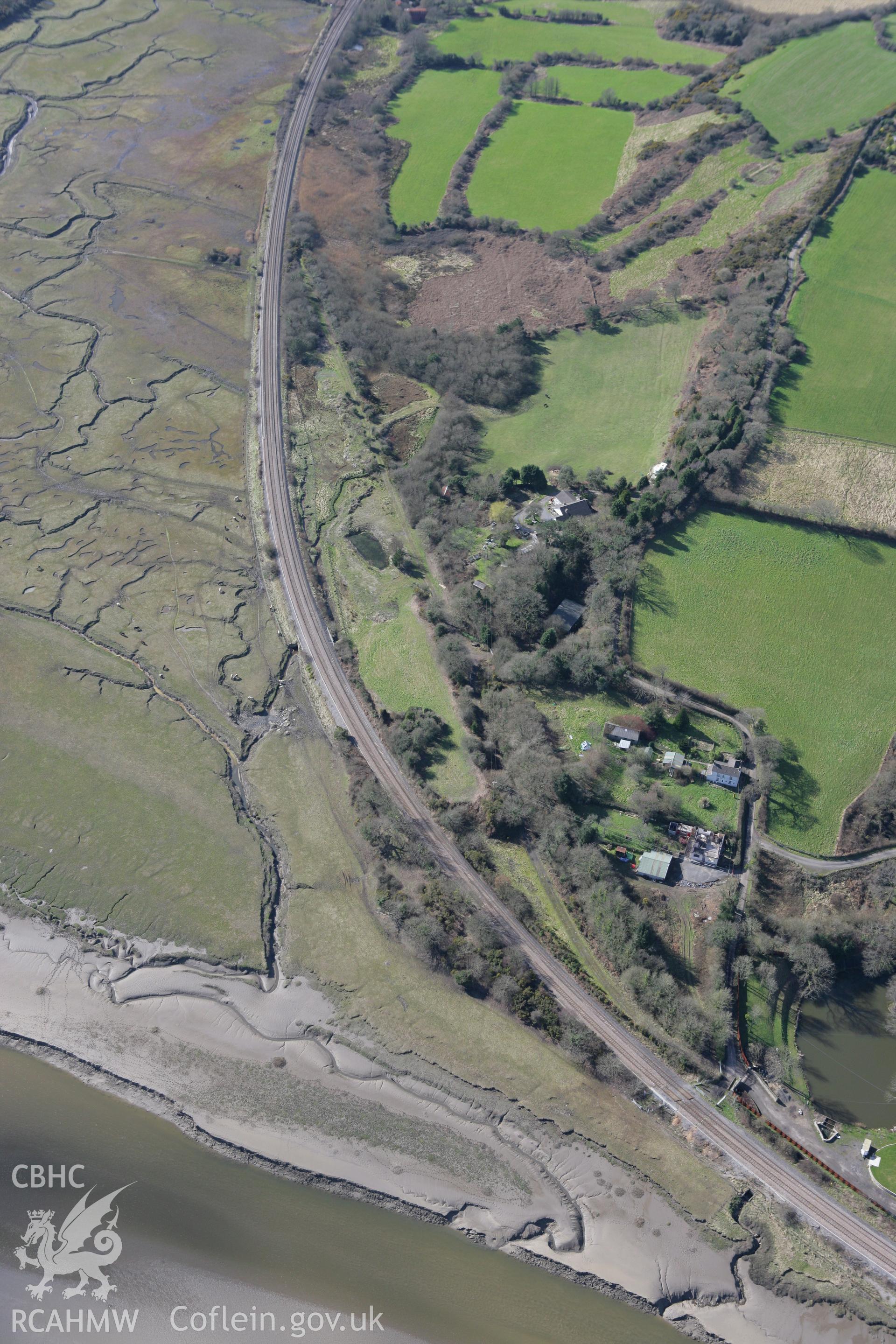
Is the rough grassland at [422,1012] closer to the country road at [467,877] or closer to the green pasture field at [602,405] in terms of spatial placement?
the country road at [467,877]

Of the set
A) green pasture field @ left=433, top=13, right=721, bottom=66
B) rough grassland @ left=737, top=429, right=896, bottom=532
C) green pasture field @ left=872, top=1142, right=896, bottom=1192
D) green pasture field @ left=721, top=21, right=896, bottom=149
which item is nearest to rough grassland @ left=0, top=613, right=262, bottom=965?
green pasture field @ left=872, top=1142, right=896, bottom=1192

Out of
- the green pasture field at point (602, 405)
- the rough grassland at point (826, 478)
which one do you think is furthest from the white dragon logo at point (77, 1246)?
the rough grassland at point (826, 478)

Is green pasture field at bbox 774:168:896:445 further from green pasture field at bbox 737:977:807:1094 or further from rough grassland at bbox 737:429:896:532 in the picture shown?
green pasture field at bbox 737:977:807:1094

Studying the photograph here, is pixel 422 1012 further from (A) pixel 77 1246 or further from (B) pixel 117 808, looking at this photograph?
(B) pixel 117 808

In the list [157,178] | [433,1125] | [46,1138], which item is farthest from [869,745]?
[157,178]

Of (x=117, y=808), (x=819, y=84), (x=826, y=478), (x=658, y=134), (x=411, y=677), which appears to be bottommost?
(x=117, y=808)

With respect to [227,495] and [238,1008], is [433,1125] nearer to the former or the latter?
[238,1008]

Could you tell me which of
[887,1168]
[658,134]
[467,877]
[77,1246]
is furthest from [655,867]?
[658,134]
